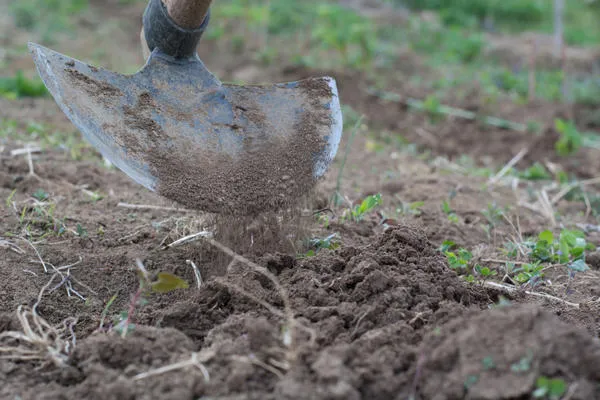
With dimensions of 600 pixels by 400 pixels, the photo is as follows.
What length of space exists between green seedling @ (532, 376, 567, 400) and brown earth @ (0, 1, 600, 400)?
0.04 meters

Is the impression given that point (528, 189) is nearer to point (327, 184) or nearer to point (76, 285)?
point (327, 184)

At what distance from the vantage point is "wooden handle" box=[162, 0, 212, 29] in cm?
281

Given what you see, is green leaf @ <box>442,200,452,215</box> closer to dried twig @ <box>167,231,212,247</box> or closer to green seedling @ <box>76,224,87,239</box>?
dried twig @ <box>167,231,212,247</box>

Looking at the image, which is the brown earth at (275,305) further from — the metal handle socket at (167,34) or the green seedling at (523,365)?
the metal handle socket at (167,34)

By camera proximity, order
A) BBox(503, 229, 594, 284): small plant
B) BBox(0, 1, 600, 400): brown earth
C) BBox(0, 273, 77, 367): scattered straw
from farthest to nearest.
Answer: BBox(503, 229, 594, 284): small plant < BBox(0, 273, 77, 367): scattered straw < BBox(0, 1, 600, 400): brown earth

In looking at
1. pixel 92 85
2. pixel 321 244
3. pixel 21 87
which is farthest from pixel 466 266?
pixel 21 87

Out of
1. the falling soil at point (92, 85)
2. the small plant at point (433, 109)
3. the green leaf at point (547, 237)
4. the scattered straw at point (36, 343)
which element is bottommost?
the small plant at point (433, 109)

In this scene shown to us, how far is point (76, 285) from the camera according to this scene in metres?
2.53

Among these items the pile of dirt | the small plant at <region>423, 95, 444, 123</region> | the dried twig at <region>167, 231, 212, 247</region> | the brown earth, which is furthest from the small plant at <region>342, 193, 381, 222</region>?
the small plant at <region>423, 95, 444, 123</region>

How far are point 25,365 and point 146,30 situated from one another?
5.09 feet

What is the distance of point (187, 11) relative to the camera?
9.30 ft

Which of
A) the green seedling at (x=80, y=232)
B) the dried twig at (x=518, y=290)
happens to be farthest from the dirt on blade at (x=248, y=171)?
the dried twig at (x=518, y=290)

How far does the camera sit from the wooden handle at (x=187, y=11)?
2.81 meters

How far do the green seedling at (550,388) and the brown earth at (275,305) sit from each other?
35 millimetres
